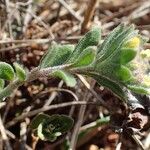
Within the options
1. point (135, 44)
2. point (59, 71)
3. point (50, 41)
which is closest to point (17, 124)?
point (50, 41)

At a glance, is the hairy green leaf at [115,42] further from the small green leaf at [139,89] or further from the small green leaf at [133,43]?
the small green leaf at [139,89]

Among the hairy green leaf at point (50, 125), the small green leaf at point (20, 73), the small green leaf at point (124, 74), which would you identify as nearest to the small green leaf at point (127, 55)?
the small green leaf at point (124, 74)

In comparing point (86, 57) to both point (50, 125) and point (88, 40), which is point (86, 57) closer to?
point (88, 40)

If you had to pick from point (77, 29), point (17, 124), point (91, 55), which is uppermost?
point (91, 55)

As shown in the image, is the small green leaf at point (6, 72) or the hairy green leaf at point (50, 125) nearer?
the small green leaf at point (6, 72)

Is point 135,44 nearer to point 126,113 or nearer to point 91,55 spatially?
point 91,55

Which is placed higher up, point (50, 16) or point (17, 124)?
point (50, 16)

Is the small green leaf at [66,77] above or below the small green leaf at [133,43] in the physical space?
below
